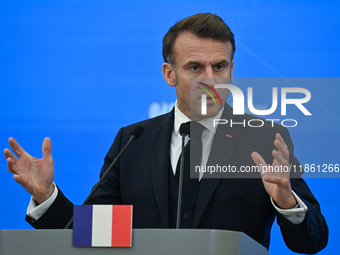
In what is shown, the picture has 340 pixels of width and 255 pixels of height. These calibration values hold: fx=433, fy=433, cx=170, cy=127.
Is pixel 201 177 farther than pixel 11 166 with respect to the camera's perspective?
Yes

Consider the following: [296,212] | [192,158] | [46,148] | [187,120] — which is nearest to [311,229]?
[296,212]

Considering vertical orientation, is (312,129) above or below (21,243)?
above

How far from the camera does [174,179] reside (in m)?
1.97

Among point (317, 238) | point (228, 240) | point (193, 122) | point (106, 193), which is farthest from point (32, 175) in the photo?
point (317, 238)

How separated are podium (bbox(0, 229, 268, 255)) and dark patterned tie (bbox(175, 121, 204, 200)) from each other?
2.49 ft

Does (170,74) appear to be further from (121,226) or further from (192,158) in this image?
(121,226)

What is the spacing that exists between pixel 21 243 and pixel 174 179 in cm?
93

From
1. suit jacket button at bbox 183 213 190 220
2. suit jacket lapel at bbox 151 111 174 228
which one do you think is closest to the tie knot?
suit jacket lapel at bbox 151 111 174 228

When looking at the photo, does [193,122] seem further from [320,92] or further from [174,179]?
[320,92]

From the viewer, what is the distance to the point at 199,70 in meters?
2.19

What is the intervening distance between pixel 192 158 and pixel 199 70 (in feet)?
1.53

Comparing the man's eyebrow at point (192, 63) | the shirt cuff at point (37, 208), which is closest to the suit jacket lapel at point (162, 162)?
the man's eyebrow at point (192, 63)

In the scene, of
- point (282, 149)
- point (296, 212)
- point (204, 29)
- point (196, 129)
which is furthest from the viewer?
point (204, 29)

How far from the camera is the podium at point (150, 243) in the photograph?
105 cm
